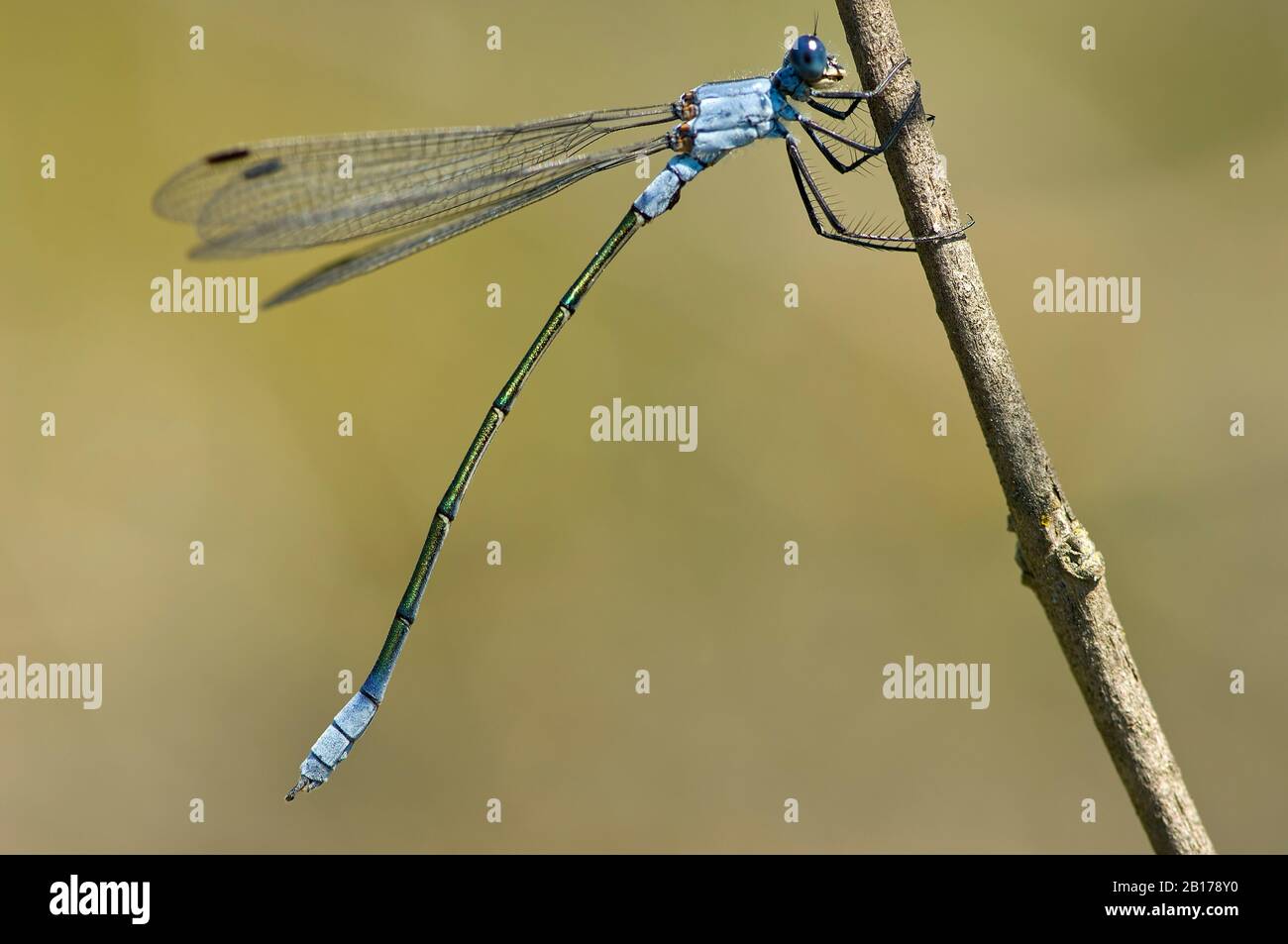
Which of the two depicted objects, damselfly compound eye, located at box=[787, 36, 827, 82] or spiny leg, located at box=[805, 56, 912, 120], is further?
damselfly compound eye, located at box=[787, 36, 827, 82]

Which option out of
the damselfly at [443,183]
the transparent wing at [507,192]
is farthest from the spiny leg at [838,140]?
the transparent wing at [507,192]

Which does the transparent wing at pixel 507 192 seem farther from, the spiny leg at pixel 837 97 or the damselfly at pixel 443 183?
the spiny leg at pixel 837 97

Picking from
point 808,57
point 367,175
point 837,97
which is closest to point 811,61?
point 808,57

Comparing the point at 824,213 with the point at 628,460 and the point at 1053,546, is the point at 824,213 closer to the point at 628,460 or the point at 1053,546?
the point at 1053,546

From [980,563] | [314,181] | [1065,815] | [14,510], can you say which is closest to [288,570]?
[14,510]

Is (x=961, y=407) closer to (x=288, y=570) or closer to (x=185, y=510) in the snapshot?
(x=288, y=570)

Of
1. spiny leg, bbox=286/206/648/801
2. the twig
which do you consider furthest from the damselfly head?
the twig

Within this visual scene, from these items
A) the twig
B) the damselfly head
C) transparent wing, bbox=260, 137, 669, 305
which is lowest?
the twig

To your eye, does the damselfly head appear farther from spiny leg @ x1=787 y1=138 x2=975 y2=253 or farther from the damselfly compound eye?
spiny leg @ x1=787 y1=138 x2=975 y2=253
